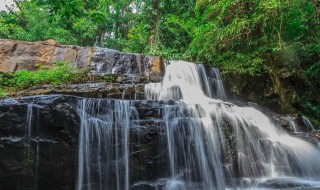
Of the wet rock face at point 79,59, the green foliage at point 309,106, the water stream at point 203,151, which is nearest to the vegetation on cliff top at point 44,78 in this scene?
the wet rock face at point 79,59

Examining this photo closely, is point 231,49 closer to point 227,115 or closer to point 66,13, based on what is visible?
point 227,115

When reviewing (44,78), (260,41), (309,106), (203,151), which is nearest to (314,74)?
(309,106)

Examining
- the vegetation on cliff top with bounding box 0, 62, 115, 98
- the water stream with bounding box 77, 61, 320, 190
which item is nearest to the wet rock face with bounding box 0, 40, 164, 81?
the vegetation on cliff top with bounding box 0, 62, 115, 98

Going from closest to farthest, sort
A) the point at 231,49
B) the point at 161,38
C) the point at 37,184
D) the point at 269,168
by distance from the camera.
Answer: the point at 37,184, the point at 269,168, the point at 231,49, the point at 161,38

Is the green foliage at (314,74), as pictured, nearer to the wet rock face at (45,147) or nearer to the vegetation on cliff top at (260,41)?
the vegetation on cliff top at (260,41)

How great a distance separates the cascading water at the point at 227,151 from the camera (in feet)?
16.2

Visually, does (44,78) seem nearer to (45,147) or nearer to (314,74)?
(45,147)

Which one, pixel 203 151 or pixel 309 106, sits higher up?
pixel 309 106

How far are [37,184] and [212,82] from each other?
7211 mm

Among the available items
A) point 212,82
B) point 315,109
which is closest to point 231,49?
point 212,82

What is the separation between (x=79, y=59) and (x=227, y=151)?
6823mm

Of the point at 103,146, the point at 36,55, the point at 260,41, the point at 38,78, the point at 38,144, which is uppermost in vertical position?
the point at 36,55

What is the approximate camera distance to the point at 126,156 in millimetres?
4684

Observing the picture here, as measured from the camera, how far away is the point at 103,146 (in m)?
4.67
